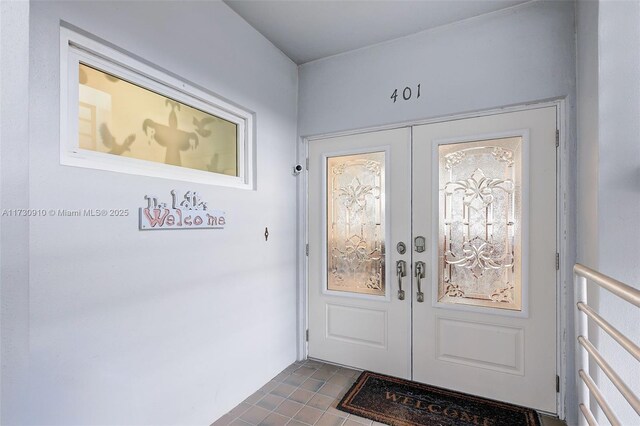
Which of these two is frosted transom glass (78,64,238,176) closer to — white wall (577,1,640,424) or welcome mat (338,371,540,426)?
welcome mat (338,371,540,426)

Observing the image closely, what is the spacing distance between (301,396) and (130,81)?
2354 mm

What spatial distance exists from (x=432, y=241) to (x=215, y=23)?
2212 mm

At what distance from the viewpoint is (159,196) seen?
1729 mm

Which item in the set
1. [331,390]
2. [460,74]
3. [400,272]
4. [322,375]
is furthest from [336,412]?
[460,74]

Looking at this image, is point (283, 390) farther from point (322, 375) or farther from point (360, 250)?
point (360, 250)

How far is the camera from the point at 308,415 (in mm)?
2098

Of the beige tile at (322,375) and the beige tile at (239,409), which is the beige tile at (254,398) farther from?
the beige tile at (322,375)

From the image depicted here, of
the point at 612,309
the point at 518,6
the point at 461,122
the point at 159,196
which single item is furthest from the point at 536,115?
the point at 159,196

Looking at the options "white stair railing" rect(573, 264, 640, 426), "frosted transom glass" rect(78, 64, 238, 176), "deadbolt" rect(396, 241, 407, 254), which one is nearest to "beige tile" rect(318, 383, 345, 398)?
"deadbolt" rect(396, 241, 407, 254)

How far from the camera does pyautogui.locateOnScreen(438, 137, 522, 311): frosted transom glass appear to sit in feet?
7.26

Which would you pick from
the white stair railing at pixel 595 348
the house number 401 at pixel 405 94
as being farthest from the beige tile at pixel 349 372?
the house number 401 at pixel 405 94

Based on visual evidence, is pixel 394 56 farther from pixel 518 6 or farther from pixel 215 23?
pixel 215 23

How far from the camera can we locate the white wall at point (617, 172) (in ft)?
5.28

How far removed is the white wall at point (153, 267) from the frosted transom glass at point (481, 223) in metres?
1.36
